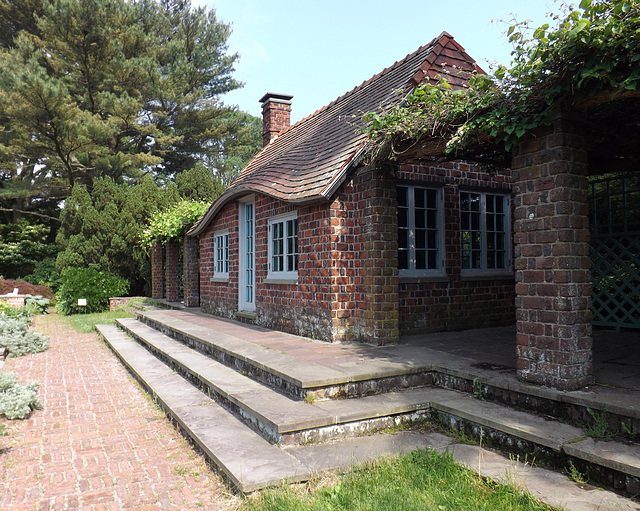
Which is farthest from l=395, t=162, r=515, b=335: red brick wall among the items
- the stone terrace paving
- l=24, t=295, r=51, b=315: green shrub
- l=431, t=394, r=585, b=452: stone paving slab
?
l=24, t=295, r=51, b=315: green shrub

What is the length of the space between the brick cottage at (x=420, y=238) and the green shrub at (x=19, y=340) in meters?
4.38

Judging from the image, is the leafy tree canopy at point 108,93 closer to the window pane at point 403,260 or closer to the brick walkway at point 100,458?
the brick walkway at point 100,458

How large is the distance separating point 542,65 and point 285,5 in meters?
6.74

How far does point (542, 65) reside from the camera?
3.83m

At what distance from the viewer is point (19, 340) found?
10.0 m

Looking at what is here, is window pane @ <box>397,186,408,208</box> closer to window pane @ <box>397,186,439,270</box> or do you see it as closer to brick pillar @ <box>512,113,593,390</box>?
window pane @ <box>397,186,439,270</box>

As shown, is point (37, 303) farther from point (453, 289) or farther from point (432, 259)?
point (453, 289)

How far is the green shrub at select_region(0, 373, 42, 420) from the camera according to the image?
546 cm

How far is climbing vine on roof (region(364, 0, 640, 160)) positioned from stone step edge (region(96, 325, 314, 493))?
3354mm

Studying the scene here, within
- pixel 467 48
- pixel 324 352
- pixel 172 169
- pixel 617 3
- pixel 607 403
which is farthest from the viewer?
pixel 172 169

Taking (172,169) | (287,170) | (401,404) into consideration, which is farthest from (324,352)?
(172,169)

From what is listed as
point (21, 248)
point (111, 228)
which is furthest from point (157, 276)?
point (21, 248)

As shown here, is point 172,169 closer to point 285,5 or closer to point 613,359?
point 285,5

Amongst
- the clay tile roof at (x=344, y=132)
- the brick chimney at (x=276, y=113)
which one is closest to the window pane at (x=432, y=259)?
the clay tile roof at (x=344, y=132)
